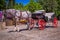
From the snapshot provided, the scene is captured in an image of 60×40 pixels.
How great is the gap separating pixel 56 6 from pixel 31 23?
50.0 m

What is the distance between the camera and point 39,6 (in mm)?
72438

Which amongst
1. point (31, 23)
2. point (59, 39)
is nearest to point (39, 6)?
point (31, 23)

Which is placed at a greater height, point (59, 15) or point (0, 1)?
point (0, 1)

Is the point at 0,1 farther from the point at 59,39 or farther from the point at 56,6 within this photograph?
the point at 59,39

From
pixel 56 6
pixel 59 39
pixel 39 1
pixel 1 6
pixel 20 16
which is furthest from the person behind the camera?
pixel 39 1

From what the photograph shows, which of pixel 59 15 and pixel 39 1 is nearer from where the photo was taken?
pixel 59 15

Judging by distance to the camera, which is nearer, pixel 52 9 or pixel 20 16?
pixel 20 16

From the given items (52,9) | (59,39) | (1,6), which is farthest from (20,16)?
(52,9)

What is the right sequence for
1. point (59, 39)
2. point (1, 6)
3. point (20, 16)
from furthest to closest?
point (1, 6), point (20, 16), point (59, 39)

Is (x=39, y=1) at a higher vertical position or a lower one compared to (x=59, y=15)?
higher

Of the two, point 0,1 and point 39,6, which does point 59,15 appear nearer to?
point 39,6

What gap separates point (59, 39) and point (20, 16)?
24.7 ft

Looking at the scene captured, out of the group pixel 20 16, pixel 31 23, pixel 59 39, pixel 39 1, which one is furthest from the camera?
pixel 39 1

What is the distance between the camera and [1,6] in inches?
2603
